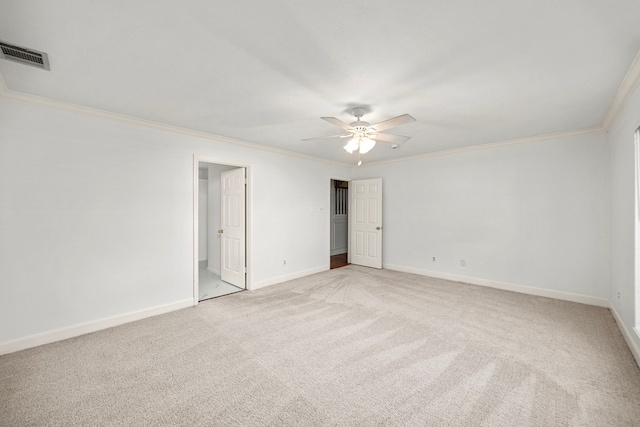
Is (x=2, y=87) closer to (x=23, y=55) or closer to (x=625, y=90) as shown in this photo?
(x=23, y=55)

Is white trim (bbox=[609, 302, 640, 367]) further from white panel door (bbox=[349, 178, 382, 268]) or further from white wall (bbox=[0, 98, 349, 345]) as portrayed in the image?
white wall (bbox=[0, 98, 349, 345])

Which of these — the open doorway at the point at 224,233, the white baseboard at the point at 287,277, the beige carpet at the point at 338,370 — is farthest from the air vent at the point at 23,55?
the white baseboard at the point at 287,277

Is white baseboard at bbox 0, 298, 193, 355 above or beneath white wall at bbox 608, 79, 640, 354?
beneath

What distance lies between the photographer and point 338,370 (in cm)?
225

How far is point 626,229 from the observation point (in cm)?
274

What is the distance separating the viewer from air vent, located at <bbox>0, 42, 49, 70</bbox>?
1.84 meters

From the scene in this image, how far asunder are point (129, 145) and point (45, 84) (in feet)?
3.01

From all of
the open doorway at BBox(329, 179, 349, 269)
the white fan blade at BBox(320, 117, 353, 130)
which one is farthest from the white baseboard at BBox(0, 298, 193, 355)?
the open doorway at BBox(329, 179, 349, 269)

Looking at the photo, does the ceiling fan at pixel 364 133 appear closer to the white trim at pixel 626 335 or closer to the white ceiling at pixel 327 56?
the white ceiling at pixel 327 56

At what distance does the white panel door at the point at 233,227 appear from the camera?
455cm

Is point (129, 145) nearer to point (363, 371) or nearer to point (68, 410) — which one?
point (68, 410)

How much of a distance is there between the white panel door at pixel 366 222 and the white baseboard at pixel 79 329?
3917 mm

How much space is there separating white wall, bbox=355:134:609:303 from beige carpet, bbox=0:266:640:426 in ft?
2.48

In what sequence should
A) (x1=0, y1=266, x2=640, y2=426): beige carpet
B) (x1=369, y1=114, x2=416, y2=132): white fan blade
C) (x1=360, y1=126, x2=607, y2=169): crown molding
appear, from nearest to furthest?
(x1=0, y1=266, x2=640, y2=426): beige carpet, (x1=369, y1=114, x2=416, y2=132): white fan blade, (x1=360, y1=126, x2=607, y2=169): crown molding
